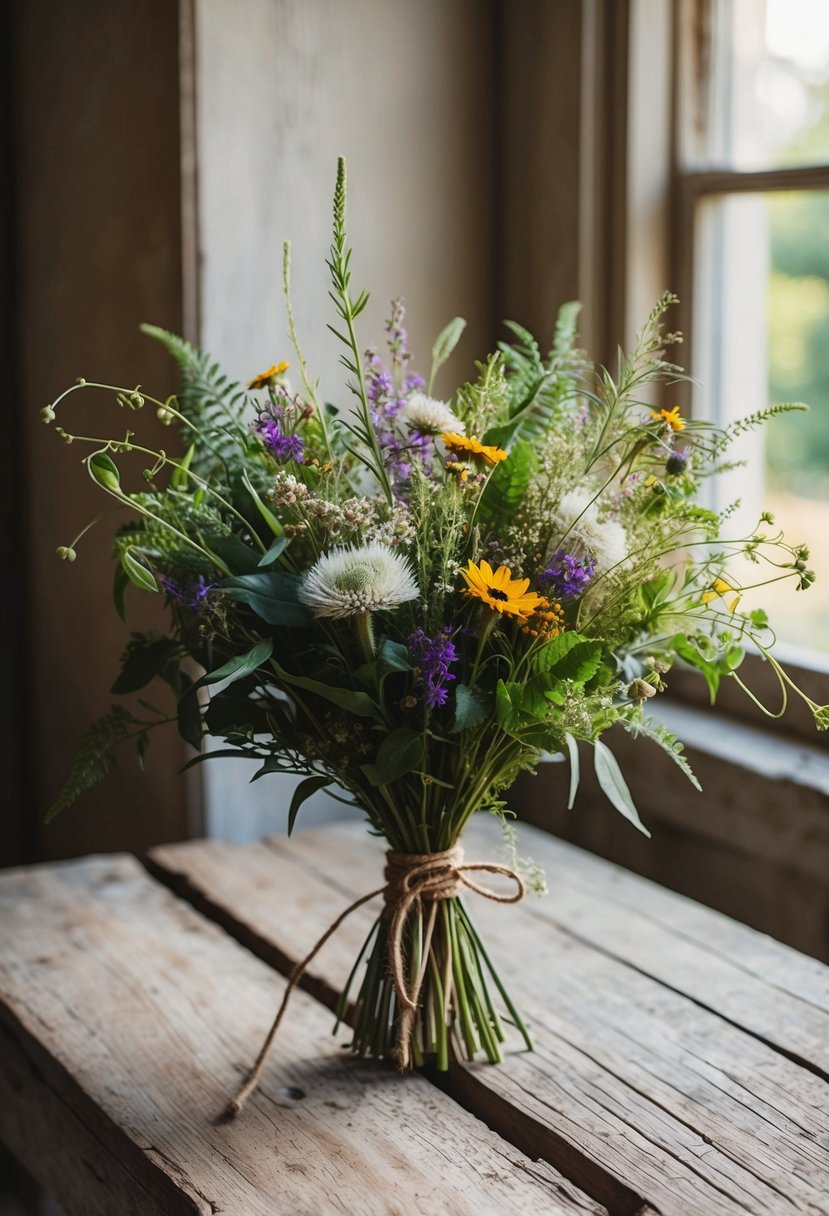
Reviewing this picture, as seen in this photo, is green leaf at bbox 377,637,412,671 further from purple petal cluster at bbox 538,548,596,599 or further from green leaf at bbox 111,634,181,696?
green leaf at bbox 111,634,181,696

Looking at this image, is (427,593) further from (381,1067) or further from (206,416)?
(381,1067)

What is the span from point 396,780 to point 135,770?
127 cm

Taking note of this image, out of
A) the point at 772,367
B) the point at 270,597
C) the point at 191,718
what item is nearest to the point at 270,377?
the point at 270,597

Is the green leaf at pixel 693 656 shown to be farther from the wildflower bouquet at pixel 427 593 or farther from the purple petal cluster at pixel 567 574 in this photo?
the purple petal cluster at pixel 567 574

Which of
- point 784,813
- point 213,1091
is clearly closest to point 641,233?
point 784,813

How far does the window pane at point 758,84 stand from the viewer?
1878 millimetres

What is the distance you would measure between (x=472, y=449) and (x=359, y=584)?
0.14 meters

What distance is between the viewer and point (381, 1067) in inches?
50.9

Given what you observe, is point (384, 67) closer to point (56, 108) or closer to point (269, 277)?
point (269, 277)

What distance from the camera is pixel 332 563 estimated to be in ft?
3.40

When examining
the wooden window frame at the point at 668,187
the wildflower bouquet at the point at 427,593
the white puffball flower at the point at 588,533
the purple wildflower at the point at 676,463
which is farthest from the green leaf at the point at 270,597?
the wooden window frame at the point at 668,187

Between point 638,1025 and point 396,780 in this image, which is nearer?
point 396,780

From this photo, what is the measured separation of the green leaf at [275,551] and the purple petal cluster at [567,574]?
210mm

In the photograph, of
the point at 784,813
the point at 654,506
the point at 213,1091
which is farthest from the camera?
the point at 784,813
